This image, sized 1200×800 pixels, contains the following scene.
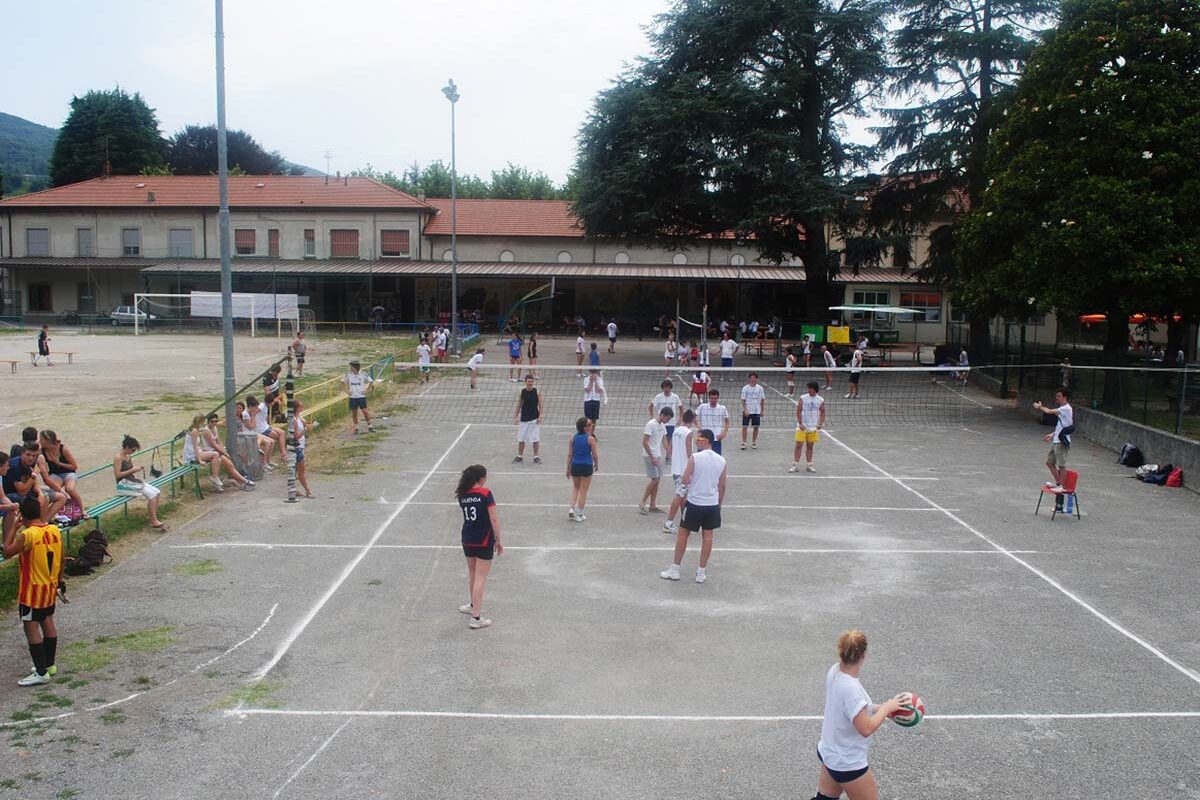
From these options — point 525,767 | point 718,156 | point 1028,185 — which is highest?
point 718,156

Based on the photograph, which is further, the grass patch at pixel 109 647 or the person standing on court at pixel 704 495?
the person standing on court at pixel 704 495

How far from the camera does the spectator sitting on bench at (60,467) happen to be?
12.5m

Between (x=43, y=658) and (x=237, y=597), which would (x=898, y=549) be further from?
(x=43, y=658)

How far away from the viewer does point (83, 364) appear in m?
36.9

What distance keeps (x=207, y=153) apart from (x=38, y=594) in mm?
92705

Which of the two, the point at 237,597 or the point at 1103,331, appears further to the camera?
the point at 1103,331

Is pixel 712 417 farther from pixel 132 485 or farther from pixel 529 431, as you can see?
pixel 132 485

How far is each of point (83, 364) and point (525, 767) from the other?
35.8 m

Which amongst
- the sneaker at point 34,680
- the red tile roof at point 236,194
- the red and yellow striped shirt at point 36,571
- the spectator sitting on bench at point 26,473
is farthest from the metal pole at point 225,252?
the red tile roof at point 236,194

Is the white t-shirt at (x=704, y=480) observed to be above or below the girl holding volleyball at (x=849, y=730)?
above

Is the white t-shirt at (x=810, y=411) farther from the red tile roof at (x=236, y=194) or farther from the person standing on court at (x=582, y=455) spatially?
the red tile roof at (x=236, y=194)

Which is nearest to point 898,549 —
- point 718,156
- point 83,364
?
point 718,156

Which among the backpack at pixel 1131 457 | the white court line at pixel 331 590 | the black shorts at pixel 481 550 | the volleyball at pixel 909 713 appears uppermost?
the volleyball at pixel 909 713

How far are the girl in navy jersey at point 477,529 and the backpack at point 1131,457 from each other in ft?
51.9
